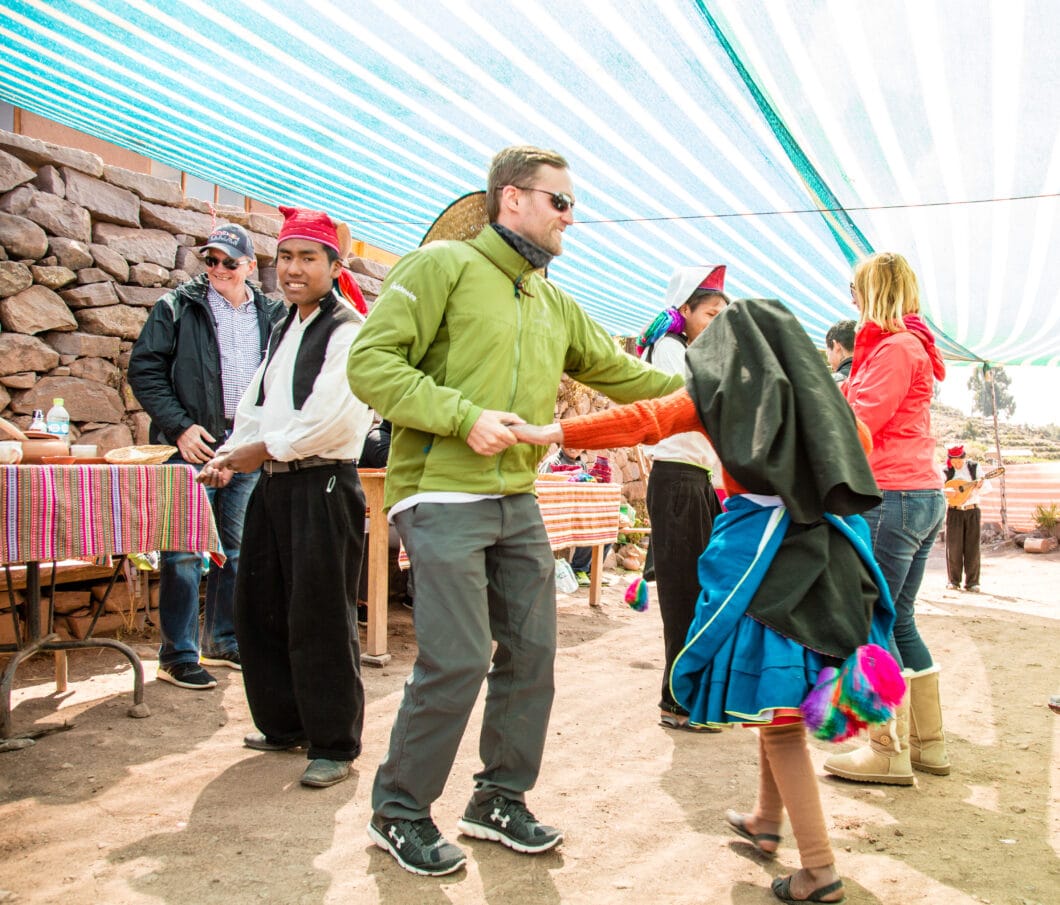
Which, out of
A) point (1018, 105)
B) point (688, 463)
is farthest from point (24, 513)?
point (1018, 105)

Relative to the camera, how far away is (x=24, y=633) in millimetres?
4477

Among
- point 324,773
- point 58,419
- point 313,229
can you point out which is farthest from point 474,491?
point 58,419

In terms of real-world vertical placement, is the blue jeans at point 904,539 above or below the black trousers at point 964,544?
above

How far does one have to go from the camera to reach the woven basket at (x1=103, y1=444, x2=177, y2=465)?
11.8 feet

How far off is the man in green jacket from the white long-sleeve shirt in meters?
0.57

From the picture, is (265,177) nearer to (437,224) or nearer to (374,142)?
(374,142)

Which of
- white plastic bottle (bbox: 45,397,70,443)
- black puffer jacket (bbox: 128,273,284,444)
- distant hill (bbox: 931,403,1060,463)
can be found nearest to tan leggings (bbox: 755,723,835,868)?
black puffer jacket (bbox: 128,273,284,444)

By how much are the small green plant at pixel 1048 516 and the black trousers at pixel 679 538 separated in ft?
41.6

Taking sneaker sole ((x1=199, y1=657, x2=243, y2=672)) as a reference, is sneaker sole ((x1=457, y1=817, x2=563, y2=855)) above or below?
above

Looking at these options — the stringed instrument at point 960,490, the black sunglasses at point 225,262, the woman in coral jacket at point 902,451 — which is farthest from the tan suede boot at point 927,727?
the stringed instrument at point 960,490

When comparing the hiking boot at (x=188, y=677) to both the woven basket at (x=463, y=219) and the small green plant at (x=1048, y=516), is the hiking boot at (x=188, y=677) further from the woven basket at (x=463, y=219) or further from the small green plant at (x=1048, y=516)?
the small green plant at (x=1048, y=516)

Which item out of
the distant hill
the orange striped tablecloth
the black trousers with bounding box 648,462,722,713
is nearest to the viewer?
the black trousers with bounding box 648,462,722,713

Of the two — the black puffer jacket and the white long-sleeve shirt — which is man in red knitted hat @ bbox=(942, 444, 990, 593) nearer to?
the black puffer jacket

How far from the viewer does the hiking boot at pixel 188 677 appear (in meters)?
3.92
